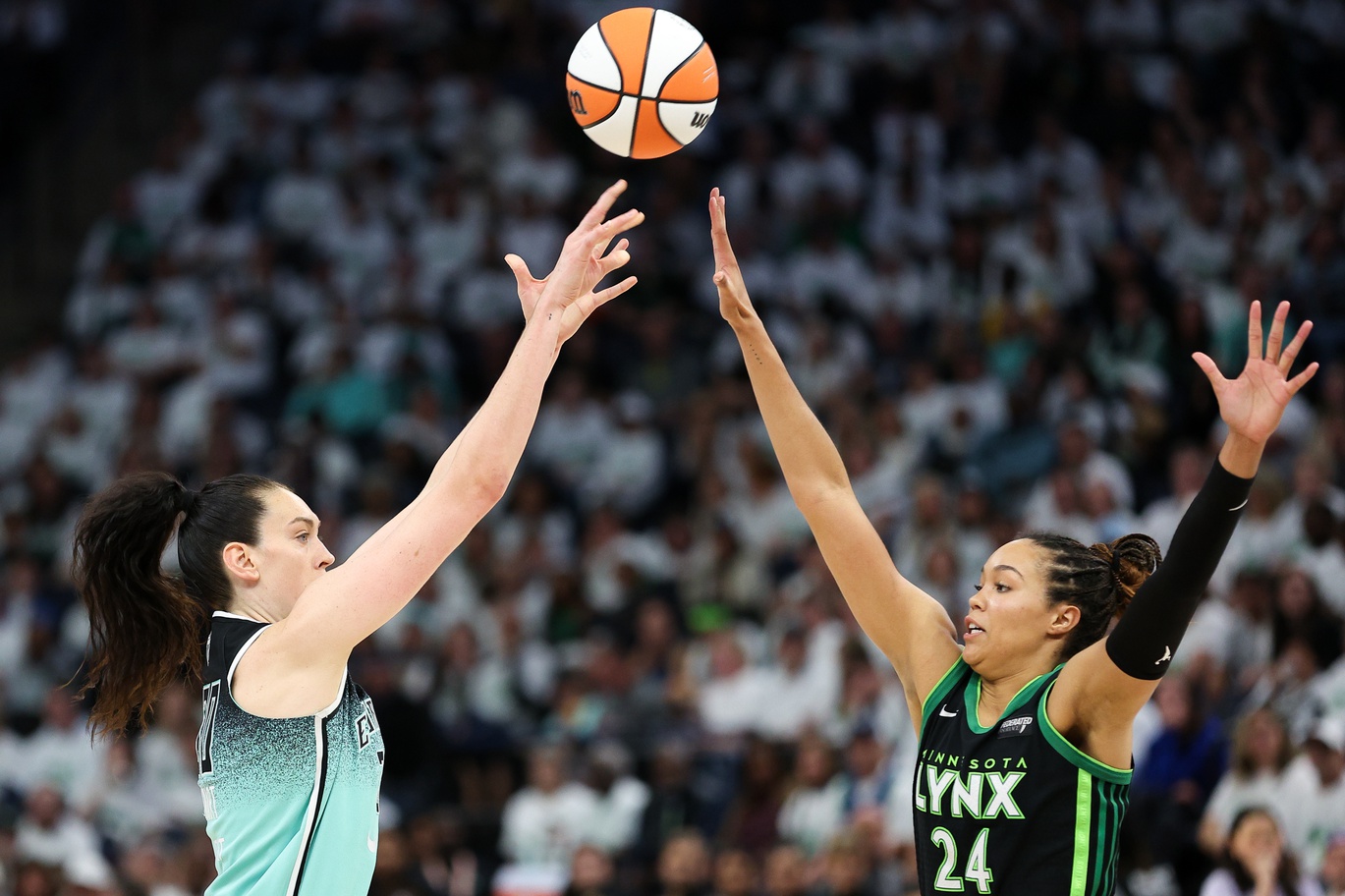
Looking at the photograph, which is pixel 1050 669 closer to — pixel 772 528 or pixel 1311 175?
pixel 772 528

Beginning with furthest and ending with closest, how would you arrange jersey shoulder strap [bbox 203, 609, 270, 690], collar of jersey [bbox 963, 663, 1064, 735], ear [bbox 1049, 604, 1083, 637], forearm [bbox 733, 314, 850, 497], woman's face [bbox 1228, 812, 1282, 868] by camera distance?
Answer: 1. woman's face [bbox 1228, 812, 1282, 868]
2. forearm [bbox 733, 314, 850, 497]
3. ear [bbox 1049, 604, 1083, 637]
4. collar of jersey [bbox 963, 663, 1064, 735]
5. jersey shoulder strap [bbox 203, 609, 270, 690]

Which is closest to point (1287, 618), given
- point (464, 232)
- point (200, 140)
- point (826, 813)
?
point (826, 813)

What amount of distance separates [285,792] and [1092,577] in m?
1.90

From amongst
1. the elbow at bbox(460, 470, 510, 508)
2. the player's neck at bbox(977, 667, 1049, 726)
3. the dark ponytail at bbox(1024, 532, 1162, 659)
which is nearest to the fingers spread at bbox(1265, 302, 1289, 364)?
the dark ponytail at bbox(1024, 532, 1162, 659)

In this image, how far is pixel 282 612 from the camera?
3.67m

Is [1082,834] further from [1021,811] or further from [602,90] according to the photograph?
[602,90]

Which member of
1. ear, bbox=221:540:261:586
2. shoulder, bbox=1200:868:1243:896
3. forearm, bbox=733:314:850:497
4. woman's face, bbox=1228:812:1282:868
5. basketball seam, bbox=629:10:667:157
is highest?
basketball seam, bbox=629:10:667:157

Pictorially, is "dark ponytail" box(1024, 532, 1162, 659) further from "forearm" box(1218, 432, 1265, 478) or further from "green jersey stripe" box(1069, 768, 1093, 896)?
"forearm" box(1218, 432, 1265, 478)

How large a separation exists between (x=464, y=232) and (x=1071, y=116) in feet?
18.2

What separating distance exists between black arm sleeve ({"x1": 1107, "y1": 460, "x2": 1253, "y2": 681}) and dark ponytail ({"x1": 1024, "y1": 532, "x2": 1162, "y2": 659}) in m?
0.52

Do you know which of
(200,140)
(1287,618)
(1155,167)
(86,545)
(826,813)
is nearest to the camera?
(86,545)

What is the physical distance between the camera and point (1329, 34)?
13336mm

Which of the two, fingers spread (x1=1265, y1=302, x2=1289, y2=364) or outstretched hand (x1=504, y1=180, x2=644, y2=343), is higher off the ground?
outstretched hand (x1=504, y1=180, x2=644, y2=343)

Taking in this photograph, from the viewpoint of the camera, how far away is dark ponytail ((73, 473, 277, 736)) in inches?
145
